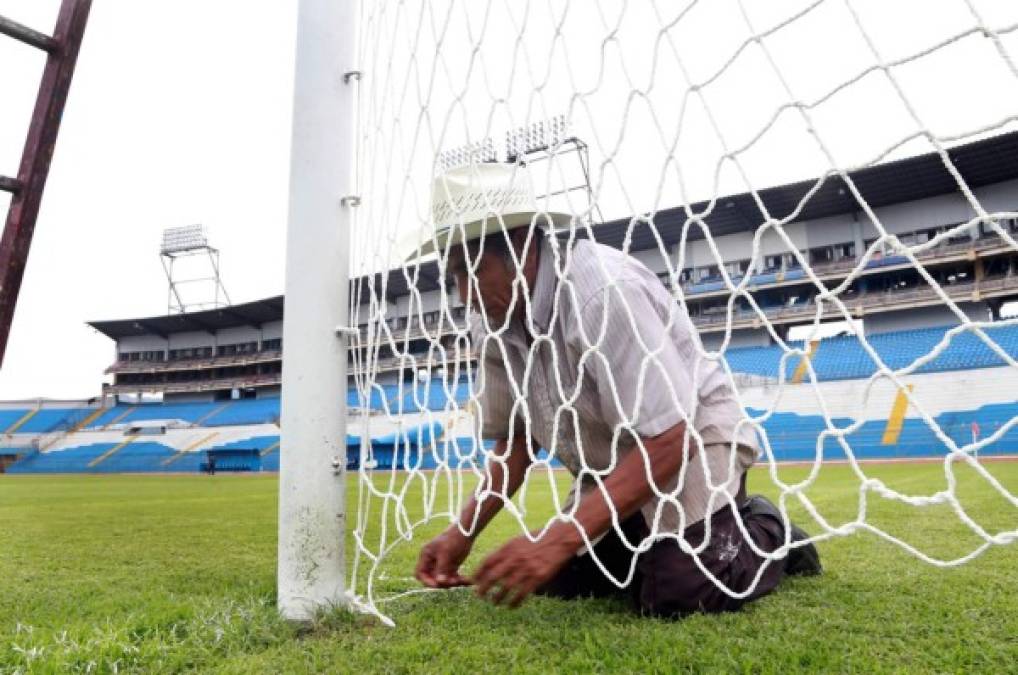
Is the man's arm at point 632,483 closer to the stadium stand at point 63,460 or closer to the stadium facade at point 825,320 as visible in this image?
the stadium facade at point 825,320

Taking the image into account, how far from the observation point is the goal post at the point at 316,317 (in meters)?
1.54

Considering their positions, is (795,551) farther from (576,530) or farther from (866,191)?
(866,191)

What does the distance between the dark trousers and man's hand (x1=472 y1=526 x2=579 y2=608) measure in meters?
0.43

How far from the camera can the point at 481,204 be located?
62.7 inches

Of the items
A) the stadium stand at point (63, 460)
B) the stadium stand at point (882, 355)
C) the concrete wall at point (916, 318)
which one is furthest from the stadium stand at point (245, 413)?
the concrete wall at point (916, 318)

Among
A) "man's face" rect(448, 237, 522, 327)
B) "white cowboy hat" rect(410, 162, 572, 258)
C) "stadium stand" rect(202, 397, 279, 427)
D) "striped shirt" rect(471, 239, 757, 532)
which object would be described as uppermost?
"stadium stand" rect(202, 397, 279, 427)

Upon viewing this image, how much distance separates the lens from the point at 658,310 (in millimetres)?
1533

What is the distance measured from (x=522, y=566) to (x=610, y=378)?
1.21 feet

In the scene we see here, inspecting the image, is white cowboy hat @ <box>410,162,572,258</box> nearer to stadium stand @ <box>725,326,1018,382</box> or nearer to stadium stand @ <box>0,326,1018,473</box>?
stadium stand @ <box>0,326,1018,473</box>

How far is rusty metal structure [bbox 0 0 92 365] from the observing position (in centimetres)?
134

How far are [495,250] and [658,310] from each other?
0.37 metres

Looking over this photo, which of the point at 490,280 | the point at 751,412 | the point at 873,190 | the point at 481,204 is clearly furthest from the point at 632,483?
the point at 873,190

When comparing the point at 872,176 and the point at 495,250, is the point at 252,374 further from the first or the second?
the point at 495,250

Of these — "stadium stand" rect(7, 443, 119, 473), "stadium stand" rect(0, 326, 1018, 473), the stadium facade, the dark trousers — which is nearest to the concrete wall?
the stadium facade
